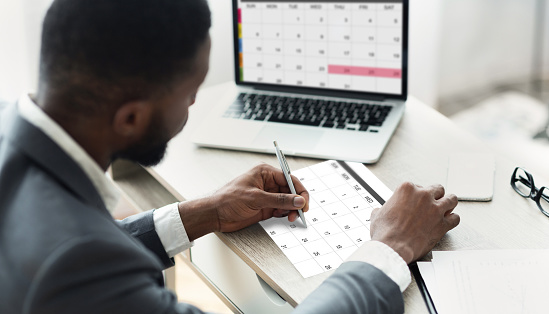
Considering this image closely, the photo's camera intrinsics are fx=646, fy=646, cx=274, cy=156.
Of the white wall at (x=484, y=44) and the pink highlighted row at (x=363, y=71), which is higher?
the pink highlighted row at (x=363, y=71)

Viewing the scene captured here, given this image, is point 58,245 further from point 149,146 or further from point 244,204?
point 244,204

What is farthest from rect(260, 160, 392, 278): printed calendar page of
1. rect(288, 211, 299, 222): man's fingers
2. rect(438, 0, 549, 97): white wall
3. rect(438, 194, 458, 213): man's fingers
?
rect(438, 0, 549, 97): white wall

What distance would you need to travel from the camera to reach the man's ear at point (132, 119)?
2.66 ft

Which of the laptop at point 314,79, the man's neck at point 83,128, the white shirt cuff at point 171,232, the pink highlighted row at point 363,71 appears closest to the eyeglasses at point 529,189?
the laptop at point 314,79

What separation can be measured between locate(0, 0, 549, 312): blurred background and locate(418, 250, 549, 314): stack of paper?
1.59m

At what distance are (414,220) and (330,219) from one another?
0.15 meters

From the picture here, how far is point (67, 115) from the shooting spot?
79 centimetres

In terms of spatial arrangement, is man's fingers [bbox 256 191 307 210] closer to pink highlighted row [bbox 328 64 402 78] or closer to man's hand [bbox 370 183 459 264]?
man's hand [bbox 370 183 459 264]

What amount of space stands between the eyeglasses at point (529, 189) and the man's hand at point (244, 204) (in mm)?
386

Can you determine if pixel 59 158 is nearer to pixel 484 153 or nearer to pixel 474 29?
pixel 484 153

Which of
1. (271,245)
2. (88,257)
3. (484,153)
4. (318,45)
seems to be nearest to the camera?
(88,257)

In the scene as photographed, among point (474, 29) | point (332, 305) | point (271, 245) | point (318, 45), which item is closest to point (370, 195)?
point (271, 245)

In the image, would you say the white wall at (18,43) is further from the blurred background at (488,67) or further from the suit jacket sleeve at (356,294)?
the blurred background at (488,67)

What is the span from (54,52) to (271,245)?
1.49ft
